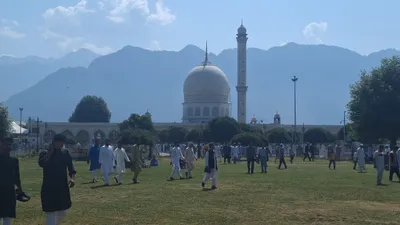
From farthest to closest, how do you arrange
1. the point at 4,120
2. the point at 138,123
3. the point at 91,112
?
the point at 91,112 → the point at 138,123 → the point at 4,120

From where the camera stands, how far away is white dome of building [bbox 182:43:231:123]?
138375mm

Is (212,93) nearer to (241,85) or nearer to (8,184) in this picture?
Result: (241,85)

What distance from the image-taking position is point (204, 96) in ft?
456

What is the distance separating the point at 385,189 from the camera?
1981 cm

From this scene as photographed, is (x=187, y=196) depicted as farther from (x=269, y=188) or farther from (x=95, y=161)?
(x=95, y=161)

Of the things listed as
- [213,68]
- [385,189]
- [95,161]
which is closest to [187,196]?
[385,189]

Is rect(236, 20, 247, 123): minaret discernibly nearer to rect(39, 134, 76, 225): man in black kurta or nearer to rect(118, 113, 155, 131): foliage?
rect(118, 113, 155, 131): foliage

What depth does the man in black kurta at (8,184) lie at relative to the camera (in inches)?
347

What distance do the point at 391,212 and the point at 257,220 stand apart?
3.05 meters

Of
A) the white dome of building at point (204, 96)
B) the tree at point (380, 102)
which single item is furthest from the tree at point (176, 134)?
the tree at point (380, 102)

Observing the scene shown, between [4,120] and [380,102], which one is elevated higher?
[380,102]

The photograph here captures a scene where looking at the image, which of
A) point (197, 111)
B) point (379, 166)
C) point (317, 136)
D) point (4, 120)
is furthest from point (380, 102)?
point (197, 111)

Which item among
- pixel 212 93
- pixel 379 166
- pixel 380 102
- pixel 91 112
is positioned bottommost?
pixel 379 166

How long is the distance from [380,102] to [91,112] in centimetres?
8790
